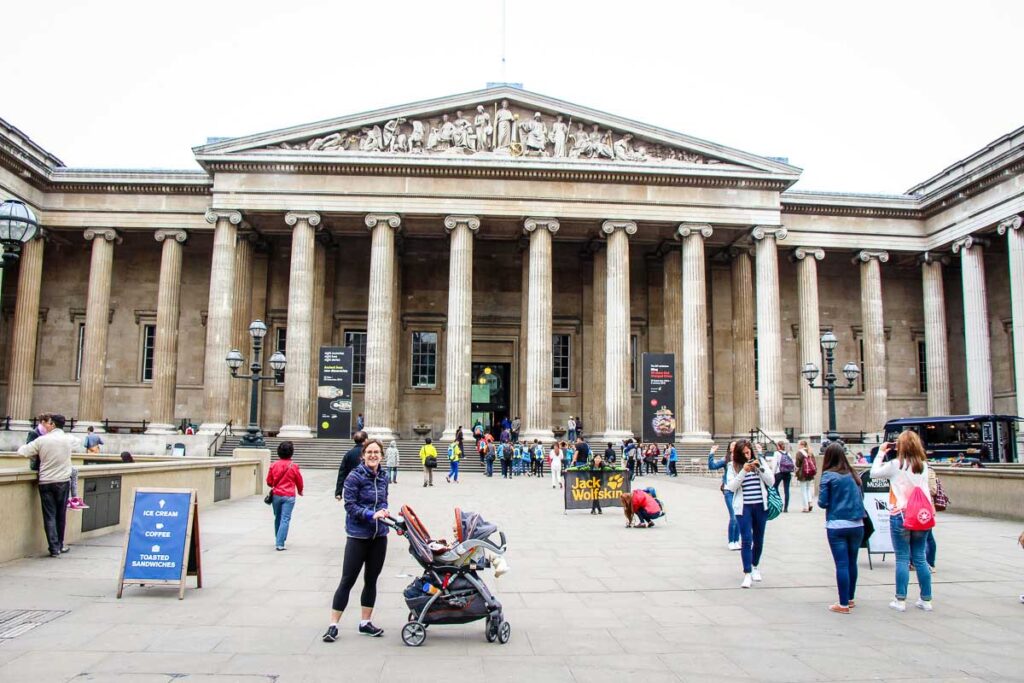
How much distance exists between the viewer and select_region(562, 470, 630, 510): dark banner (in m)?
17.8

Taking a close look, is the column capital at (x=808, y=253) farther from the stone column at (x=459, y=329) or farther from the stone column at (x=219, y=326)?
the stone column at (x=219, y=326)

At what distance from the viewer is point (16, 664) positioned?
6121 mm

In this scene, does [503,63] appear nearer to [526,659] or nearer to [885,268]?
[885,268]

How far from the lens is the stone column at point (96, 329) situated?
35688 millimetres

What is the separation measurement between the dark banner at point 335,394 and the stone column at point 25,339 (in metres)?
14.2

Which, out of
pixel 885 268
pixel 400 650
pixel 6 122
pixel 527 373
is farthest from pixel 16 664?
pixel 885 268

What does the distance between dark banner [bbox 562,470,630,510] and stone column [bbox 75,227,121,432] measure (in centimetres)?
2550

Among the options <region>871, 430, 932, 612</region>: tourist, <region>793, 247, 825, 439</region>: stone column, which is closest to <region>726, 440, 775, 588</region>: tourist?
<region>871, 430, 932, 612</region>: tourist

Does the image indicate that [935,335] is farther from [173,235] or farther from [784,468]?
[173,235]

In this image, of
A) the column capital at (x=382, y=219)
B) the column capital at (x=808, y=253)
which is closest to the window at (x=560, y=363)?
the column capital at (x=382, y=219)

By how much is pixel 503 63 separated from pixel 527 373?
15341 millimetres

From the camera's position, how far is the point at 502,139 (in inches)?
1385

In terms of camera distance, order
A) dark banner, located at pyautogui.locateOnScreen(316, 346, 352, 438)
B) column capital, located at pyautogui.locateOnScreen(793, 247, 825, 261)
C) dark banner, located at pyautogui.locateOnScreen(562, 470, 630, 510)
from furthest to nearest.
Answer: column capital, located at pyautogui.locateOnScreen(793, 247, 825, 261) → dark banner, located at pyautogui.locateOnScreen(316, 346, 352, 438) → dark banner, located at pyautogui.locateOnScreen(562, 470, 630, 510)

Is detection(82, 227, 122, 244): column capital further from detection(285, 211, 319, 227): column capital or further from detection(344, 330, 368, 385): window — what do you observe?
detection(344, 330, 368, 385): window
